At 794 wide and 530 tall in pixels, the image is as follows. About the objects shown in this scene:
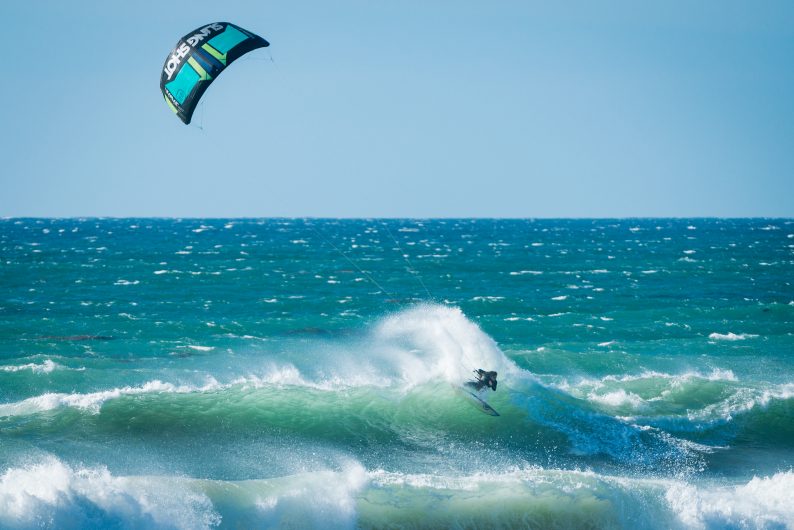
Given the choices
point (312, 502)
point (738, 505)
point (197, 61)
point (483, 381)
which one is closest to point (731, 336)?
point (483, 381)

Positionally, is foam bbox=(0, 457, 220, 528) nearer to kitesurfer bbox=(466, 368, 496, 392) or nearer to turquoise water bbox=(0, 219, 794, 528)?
turquoise water bbox=(0, 219, 794, 528)

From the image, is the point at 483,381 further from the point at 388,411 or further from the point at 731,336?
the point at 731,336

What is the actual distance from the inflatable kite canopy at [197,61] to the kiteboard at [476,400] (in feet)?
26.8

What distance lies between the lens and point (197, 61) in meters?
15.9

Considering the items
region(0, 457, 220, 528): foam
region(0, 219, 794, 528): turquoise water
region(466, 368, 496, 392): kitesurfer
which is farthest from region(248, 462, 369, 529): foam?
region(466, 368, 496, 392): kitesurfer

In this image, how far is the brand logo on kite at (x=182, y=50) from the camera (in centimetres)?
1611

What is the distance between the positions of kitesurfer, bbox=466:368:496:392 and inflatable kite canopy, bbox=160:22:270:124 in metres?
8.15

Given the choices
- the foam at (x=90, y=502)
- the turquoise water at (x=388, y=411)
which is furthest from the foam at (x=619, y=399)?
the foam at (x=90, y=502)

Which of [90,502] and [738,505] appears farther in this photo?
[738,505]

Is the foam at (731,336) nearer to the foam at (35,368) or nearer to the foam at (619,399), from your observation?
the foam at (619,399)

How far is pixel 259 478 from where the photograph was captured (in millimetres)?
11367

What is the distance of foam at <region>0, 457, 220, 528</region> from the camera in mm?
9375

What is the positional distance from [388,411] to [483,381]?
6.70 ft

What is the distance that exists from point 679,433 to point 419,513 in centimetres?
632
